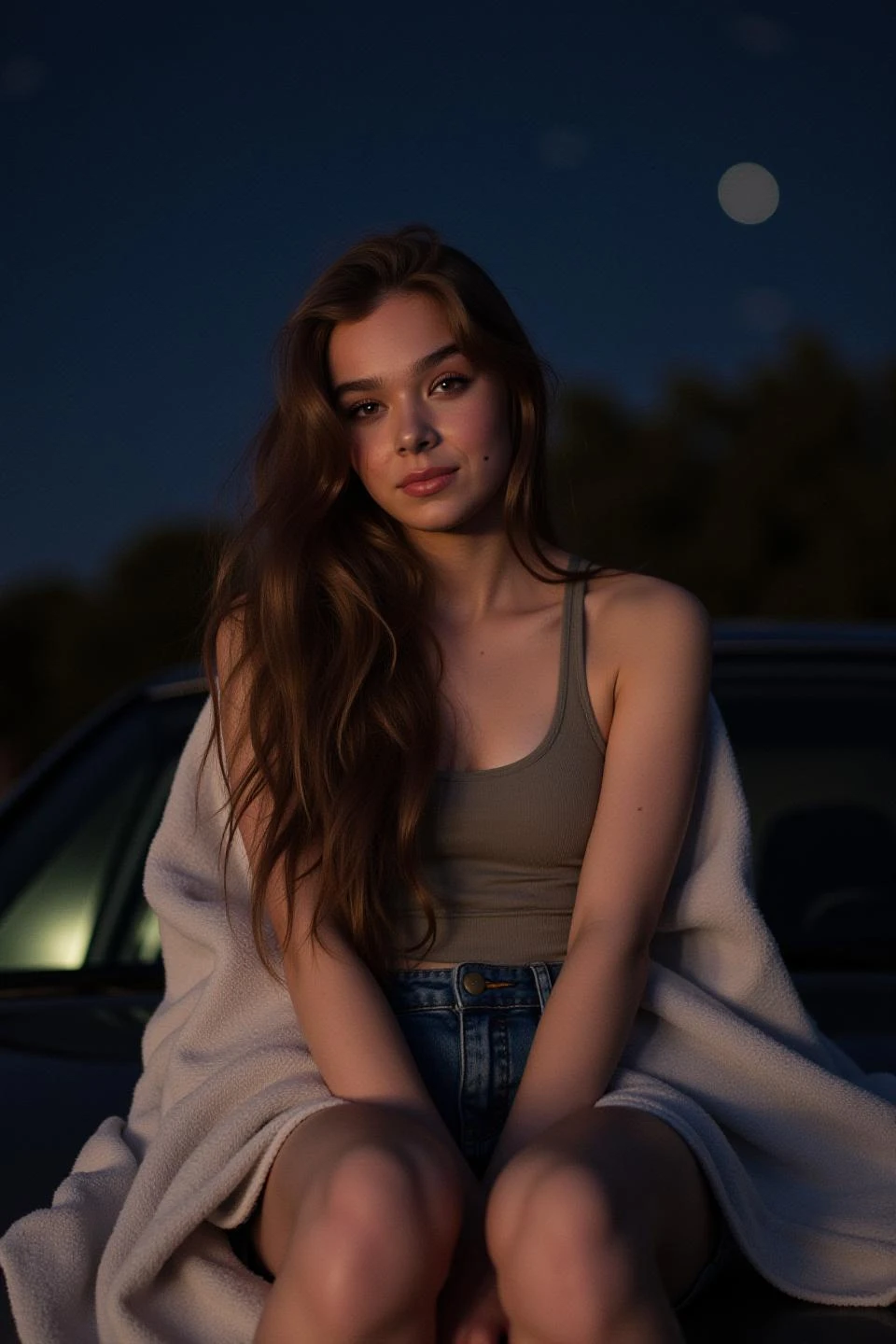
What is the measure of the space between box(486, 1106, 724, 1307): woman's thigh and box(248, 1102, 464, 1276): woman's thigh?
0.06 meters

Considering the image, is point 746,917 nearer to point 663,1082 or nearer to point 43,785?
point 663,1082

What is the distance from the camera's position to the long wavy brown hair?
8.25 feet

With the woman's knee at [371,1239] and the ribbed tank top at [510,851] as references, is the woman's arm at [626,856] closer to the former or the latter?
the ribbed tank top at [510,851]

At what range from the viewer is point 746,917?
8.30 ft

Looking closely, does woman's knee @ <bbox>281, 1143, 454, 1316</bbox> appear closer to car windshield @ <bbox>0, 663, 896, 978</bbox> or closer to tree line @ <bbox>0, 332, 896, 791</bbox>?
car windshield @ <bbox>0, 663, 896, 978</bbox>

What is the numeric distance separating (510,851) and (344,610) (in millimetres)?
457

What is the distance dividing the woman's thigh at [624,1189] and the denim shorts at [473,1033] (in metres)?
0.19

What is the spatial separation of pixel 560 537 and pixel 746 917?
28.1 inches

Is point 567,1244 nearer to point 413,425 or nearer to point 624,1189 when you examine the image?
point 624,1189

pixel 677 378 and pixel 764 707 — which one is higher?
pixel 764 707

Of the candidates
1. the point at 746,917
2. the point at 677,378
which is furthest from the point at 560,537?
the point at 677,378

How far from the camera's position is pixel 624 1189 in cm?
194

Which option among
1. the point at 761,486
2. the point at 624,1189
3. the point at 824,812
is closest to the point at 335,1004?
the point at 624,1189

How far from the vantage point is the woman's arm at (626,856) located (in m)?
2.28
